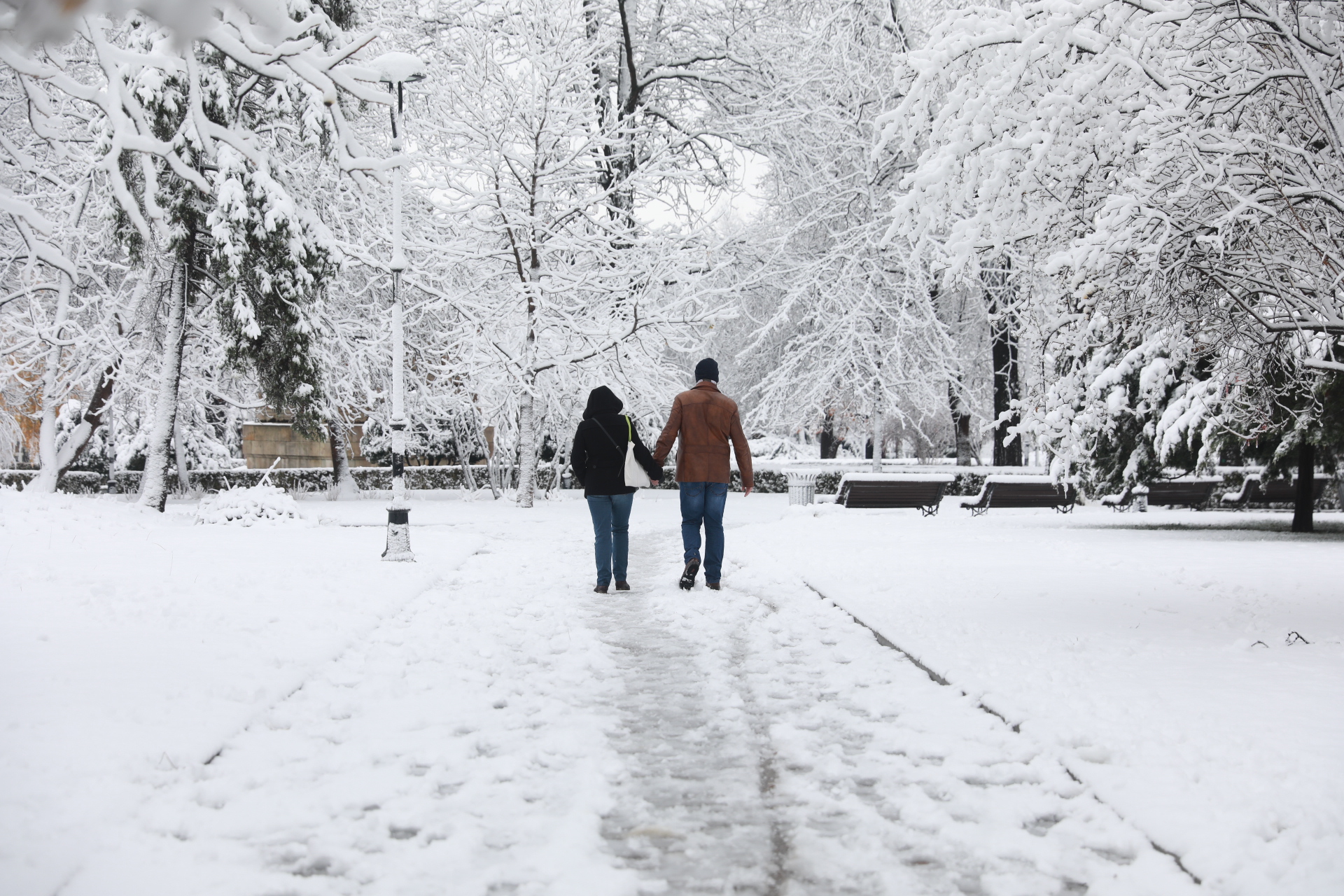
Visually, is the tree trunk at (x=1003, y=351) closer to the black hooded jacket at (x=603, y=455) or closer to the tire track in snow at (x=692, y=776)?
the black hooded jacket at (x=603, y=455)

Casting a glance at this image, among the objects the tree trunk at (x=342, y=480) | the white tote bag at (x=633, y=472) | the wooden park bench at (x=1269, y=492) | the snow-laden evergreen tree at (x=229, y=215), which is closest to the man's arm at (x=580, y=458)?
the white tote bag at (x=633, y=472)

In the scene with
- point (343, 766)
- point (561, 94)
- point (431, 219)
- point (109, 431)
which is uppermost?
point (561, 94)

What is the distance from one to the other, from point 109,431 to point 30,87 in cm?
2505

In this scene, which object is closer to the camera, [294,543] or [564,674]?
[564,674]

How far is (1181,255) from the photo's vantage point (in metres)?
6.57

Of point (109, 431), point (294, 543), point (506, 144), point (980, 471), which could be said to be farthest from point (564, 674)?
point (109, 431)

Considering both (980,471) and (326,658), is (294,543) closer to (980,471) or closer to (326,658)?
(326,658)

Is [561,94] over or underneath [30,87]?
over

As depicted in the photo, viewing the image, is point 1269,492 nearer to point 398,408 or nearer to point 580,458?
point 580,458

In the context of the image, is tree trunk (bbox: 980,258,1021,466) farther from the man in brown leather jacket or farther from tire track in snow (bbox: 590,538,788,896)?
tire track in snow (bbox: 590,538,788,896)

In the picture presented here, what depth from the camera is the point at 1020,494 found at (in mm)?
21828

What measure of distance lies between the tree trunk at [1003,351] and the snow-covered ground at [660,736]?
17.2m

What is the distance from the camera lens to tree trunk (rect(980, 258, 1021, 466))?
87.2ft

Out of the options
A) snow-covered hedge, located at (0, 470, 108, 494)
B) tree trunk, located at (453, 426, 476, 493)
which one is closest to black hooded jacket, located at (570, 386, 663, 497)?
tree trunk, located at (453, 426, 476, 493)
